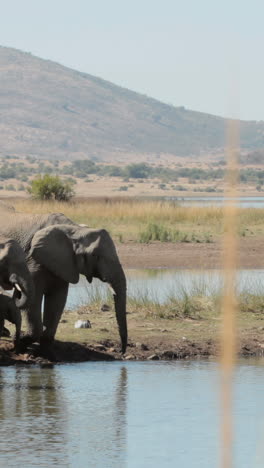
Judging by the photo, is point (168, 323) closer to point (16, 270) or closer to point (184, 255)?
point (16, 270)

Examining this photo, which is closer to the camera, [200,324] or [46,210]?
[200,324]

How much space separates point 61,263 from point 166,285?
8024 mm

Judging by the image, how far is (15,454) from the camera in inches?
295

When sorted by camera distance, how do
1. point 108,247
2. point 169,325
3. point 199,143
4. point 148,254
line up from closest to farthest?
point 108,247, point 169,325, point 148,254, point 199,143

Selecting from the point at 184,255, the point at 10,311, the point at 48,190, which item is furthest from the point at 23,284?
the point at 48,190

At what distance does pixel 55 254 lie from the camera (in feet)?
37.0

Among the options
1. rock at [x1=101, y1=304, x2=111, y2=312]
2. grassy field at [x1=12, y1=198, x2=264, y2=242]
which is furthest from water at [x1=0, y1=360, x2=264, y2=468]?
grassy field at [x1=12, y1=198, x2=264, y2=242]

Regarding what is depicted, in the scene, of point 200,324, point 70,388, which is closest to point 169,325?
point 200,324

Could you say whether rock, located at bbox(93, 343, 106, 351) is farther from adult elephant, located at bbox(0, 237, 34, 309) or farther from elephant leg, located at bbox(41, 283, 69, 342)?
adult elephant, located at bbox(0, 237, 34, 309)

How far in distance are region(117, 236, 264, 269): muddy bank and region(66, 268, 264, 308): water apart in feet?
3.86

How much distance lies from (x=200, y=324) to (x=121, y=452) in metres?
6.48

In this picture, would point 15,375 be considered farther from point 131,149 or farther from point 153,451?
point 131,149

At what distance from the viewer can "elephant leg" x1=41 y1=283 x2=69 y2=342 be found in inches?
454

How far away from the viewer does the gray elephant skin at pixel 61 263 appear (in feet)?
36.8
